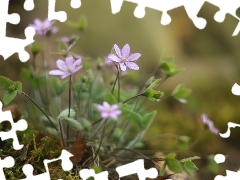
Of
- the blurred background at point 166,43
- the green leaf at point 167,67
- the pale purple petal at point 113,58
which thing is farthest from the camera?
the blurred background at point 166,43

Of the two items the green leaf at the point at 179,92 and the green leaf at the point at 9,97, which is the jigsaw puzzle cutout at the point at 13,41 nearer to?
the green leaf at the point at 9,97

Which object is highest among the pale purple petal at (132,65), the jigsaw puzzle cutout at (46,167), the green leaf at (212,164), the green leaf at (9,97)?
the pale purple petal at (132,65)

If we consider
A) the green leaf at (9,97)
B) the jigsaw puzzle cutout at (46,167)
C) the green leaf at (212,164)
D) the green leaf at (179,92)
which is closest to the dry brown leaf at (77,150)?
the jigsaw puzzle cutout at (46,167)

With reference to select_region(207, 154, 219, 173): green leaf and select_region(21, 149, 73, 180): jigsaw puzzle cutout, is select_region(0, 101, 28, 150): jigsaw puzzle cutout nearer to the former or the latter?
select_region(21, 149, 73, 180): jigsaw puzzle cutout

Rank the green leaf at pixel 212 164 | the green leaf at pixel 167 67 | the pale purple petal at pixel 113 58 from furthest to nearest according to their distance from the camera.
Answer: the green leaf at pixel 212 164, the green leaf at pixel 167 67, the pale purple petal at pixel 113 58

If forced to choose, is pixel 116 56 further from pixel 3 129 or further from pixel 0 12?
pixel 0 12

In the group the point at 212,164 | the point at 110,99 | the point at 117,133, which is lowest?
the point at 212,164

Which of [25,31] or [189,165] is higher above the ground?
[25,31]

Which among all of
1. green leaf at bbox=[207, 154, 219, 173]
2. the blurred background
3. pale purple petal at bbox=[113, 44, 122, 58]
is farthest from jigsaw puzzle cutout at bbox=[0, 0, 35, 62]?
green leaf at bbox=[207, 154, 219, 173]

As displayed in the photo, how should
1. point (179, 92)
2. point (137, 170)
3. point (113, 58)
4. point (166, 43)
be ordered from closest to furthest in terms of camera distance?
point (113, 58), point (137, 170), point (179, 92), point (166, 43)

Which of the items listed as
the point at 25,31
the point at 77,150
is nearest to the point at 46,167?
the point at 77,150

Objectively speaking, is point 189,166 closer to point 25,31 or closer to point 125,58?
point 125,58
